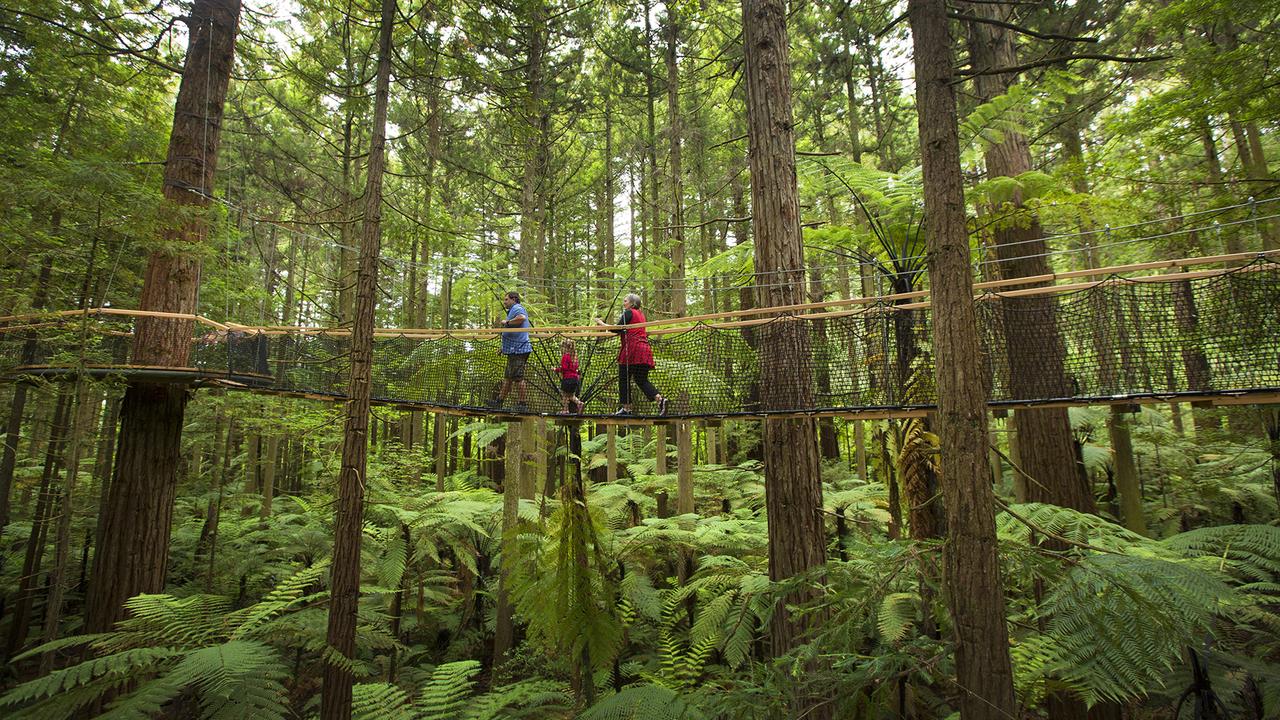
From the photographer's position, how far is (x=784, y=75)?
4055 millimetres

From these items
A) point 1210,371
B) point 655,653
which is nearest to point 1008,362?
point 1210,371

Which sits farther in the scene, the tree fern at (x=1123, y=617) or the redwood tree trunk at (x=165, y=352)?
the redwood tree trunk at (x=165, y=352)

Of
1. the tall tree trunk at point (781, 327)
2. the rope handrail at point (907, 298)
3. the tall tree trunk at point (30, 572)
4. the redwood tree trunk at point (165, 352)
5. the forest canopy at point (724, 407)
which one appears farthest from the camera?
the tall tree trunk at point (30, 572)

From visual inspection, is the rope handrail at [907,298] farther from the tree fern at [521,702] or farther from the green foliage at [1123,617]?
the tree fern at [521,702]

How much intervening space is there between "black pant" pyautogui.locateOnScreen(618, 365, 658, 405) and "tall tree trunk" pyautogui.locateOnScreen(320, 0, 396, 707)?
6.54 feet

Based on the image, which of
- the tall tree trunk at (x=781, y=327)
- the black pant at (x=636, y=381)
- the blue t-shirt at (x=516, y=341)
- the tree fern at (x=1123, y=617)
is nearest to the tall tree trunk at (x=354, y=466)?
the blue t-shirt at (x=516, y=341)

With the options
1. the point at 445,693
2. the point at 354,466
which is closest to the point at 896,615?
the point at 445,693

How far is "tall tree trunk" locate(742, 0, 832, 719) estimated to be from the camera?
3.55m

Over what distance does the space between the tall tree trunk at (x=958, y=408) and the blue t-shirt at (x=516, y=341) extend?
12.3 ft

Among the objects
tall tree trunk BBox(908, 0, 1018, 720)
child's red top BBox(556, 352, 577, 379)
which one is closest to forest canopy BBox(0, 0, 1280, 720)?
tall tree trunk BBox(908, 0, 1018, 720)

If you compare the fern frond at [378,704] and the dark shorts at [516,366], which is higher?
the dark shorts at [516,366]

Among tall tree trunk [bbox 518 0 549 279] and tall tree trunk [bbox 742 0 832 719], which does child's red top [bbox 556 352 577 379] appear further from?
tall tree trunk [bbox 518 0 549 279]

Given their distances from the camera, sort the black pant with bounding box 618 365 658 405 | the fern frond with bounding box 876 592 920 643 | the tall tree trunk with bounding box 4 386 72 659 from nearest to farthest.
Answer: the fern frond with bounding box 876 592 920 643 < the black pant with bounding box 618 365 658 405 < the tall tree trunk with bounding box 4 386 72 659

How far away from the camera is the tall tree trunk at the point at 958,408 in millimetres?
1912
